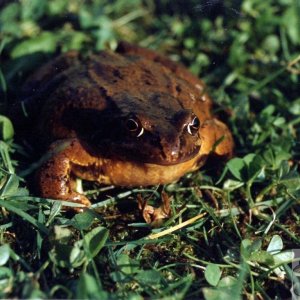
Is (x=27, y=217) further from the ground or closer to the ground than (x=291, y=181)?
further from the ground

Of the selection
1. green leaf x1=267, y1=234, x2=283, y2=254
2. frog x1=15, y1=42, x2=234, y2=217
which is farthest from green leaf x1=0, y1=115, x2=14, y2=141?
green leaf x1=267, y1=234, x2=283, y2=254

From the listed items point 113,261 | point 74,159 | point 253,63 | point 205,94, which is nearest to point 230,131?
point 205,94

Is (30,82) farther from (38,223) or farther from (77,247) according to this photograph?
(77,247)

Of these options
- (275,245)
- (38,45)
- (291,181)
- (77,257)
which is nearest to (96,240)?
(77,257)

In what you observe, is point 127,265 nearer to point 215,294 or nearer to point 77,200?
point 215,294

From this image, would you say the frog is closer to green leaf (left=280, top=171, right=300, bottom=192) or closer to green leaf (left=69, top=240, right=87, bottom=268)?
green leaf (left=280, top=171, right=300, bottom=192)

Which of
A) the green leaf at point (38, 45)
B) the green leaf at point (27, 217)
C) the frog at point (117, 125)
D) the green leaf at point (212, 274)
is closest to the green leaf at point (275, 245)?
the green leaf at point (212, 274)
